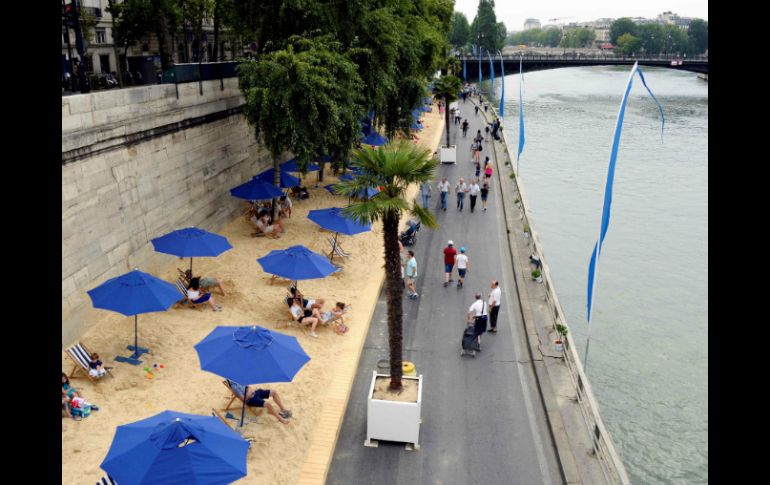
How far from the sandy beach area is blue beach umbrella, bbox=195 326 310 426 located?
48.9 inches

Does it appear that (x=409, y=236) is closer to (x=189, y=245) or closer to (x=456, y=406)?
(x=189, y=245)

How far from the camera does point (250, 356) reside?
1093 cm

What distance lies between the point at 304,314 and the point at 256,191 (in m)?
7.63

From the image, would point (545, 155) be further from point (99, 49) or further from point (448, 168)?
point (99, 49)

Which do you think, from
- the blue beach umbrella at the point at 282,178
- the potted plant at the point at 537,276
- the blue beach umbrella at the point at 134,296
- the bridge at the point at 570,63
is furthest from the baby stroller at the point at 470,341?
the bridge at the point at 570,63

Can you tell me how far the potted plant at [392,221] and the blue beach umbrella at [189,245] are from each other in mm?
6321

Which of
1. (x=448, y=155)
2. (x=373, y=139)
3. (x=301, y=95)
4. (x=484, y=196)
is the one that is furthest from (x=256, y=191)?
(x=448, y=155)

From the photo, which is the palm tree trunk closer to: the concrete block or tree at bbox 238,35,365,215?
the concrete block

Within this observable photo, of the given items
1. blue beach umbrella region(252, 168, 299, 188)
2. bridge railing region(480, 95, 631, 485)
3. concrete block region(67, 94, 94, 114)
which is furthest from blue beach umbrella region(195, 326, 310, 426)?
blue beach umbrella region(252, 168, 299, 188)

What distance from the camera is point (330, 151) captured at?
2406cm

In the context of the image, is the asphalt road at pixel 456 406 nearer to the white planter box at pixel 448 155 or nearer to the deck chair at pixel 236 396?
the deck chair at pixel 236 396

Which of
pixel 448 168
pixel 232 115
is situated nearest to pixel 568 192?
pixel 448 168

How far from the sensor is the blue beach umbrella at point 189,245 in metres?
16.4
